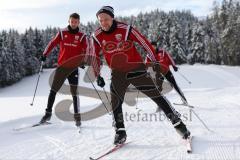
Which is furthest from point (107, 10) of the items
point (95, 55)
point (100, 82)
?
point (100, 82)

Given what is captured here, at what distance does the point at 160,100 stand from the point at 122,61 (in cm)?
83

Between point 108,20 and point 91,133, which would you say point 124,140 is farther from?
point 108,20

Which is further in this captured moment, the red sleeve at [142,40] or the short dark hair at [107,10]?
the red sleeve at [142,40]

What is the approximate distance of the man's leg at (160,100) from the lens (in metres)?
5.42

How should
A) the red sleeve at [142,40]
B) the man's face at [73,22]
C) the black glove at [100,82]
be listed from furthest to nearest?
the man's face at [73,22] → the black glove at [100,82] → the red sleeve at [142,40]

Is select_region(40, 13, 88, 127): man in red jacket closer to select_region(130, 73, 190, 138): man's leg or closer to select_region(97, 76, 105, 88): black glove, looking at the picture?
select_region(97, 76, 105, 88): black glove

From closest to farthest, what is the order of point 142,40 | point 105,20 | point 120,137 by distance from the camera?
point 105,20
point 142,40
point 120,137

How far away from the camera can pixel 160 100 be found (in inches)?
213

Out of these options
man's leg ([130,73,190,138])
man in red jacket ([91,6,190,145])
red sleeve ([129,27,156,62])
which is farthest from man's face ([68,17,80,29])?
man's leg ([130,73,190,138])

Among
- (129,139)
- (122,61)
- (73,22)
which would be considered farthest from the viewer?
(73,22)

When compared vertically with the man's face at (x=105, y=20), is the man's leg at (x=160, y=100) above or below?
below

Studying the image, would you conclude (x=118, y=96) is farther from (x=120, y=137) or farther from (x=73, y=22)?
(x=73, y=22)

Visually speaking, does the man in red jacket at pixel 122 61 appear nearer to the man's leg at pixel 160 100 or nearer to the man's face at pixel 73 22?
the man's leg at pixel 160 100

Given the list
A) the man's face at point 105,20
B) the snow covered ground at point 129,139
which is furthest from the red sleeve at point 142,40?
the snow covered ground at point 129,139
